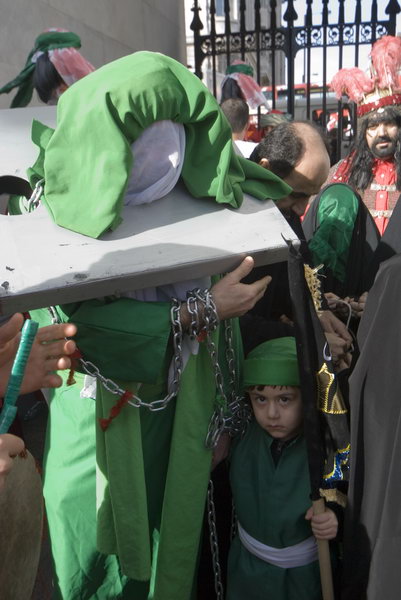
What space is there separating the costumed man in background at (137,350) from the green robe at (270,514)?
20 cm

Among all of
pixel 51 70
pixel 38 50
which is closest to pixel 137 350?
pixel 51 70

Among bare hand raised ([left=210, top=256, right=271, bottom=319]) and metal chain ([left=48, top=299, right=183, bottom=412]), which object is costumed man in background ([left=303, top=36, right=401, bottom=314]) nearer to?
bare hand raised ([left=210, top=256, right=271, bottom=319])

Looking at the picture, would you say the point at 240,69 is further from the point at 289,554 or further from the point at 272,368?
the point at 289,554

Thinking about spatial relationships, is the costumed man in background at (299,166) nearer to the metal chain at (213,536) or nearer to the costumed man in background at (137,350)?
the costumed man in background at (137,350)

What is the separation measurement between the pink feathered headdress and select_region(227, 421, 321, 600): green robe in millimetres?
2992

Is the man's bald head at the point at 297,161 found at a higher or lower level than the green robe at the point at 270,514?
higher

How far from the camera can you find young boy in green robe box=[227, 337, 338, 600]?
6.37ft

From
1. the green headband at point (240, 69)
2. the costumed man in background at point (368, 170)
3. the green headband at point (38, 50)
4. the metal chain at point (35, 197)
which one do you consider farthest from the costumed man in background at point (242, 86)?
the metal chain at point (35, 197)

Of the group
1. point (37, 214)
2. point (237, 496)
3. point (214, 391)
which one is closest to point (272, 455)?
point (237, 496)

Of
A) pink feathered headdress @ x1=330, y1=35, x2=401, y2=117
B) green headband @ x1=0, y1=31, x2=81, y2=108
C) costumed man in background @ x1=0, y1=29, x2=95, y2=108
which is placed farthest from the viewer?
pink feathered headdress @ x1=330, y1=35, x2=401, y2=117

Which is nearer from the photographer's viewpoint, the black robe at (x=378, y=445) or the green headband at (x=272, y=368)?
the black robe at (x=378, y=445)

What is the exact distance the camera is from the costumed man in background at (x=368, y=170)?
2.73 metres

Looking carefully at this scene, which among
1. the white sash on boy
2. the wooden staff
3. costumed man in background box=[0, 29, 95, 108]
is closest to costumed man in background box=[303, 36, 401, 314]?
the wooden staff

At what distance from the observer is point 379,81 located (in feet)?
13.8
